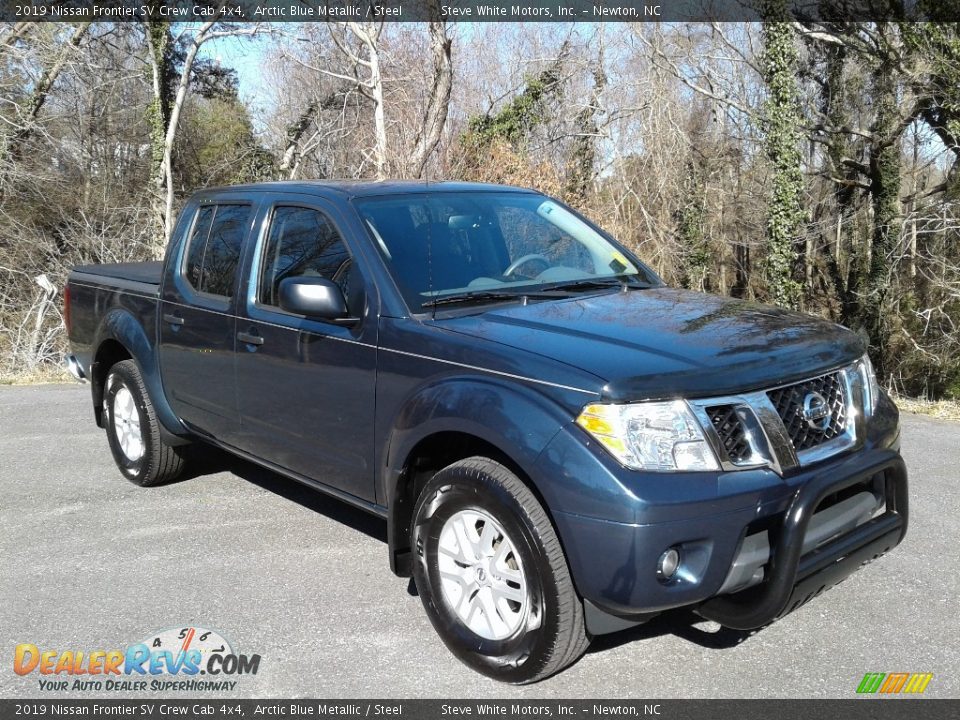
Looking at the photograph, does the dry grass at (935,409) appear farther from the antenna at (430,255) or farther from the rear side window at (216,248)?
the rear side window at (216,248)

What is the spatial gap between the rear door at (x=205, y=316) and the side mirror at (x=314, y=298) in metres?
0.95

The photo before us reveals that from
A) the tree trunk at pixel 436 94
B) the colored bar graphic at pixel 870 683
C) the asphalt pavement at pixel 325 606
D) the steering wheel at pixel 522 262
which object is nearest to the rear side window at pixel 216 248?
the asphalt pavement at pixel 325 606

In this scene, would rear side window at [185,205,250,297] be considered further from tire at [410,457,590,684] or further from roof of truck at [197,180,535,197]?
tire at [410,457,590,684]

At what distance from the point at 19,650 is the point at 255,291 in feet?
6.46

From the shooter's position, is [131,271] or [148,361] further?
[131,271]

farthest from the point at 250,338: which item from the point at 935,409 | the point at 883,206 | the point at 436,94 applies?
the point at 883,206

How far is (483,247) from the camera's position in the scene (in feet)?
14.8

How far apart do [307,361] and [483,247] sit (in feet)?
3.32

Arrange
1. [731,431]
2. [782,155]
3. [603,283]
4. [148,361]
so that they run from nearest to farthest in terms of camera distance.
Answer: [731,431] < [603,283] < [148,361] < [782,155]

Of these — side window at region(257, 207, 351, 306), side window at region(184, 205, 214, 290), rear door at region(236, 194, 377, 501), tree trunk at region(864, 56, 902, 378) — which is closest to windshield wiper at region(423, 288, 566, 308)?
rear door at region(236, 194, 377, 501)

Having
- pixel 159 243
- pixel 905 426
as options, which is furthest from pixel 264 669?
pixel 159 243

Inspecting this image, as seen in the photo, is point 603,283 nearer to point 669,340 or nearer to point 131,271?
point 669,340

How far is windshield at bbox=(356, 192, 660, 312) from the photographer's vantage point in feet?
13.7

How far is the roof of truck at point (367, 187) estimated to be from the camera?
458 centimetres
